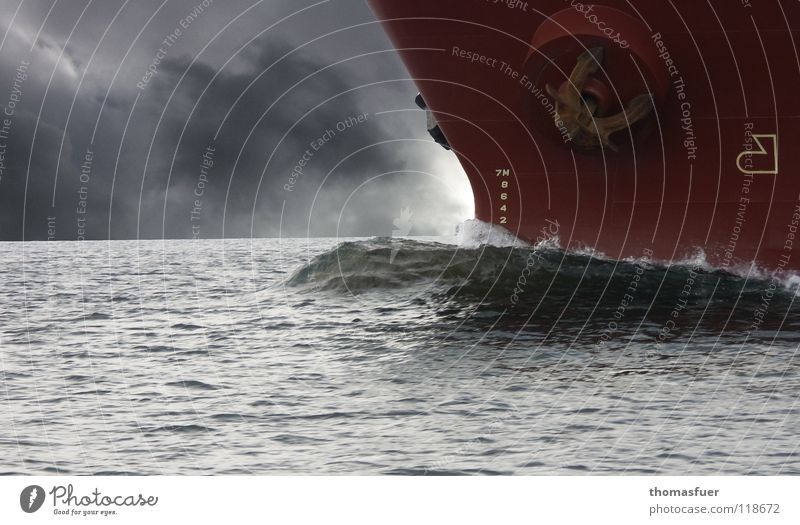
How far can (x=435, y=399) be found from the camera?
449 inches

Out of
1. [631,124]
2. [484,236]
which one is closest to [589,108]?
[631,124]

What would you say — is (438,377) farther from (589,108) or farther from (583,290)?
(589,108)

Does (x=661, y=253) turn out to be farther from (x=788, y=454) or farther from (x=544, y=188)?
(x=788, y=454)

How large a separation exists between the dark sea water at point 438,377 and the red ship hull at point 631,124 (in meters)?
0.70

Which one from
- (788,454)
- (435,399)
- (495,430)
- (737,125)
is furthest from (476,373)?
(737,125)

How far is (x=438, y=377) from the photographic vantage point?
1245 cm

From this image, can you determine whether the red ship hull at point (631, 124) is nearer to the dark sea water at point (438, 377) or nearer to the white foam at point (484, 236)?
the white foam at point (484, 236)

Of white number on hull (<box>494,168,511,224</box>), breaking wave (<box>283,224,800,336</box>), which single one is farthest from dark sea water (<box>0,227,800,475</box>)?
white number on hull (<box>494,168,511,224</box>)

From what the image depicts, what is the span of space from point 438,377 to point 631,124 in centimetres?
588

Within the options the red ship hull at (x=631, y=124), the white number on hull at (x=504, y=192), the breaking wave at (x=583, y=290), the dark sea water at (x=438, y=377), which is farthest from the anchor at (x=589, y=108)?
the dark sea water at (x=438, y=377)

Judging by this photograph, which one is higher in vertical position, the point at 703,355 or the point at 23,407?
the point at 703,355

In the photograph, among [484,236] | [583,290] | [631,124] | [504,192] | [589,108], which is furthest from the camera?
[484,236]

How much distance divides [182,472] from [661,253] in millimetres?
10546

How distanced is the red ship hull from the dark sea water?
70 centimetres
